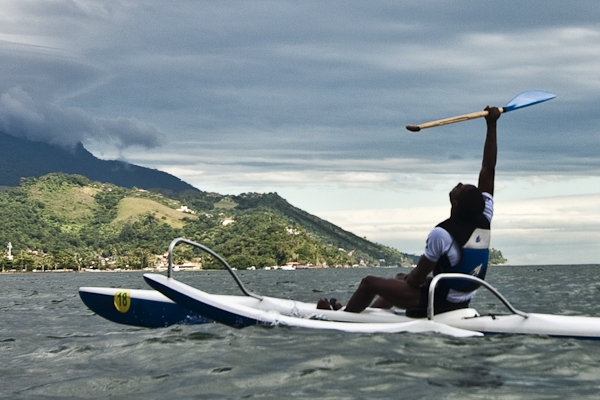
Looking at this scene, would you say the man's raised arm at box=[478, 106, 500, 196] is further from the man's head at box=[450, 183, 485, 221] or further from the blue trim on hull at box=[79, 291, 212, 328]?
the blue trim on hull at box=[79, 291, 212, 328]

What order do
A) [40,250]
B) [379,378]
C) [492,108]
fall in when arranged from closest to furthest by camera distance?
[379,378] < [492,108] < [40,250]

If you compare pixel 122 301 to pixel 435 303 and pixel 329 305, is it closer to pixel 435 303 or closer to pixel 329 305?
pixel 329 305

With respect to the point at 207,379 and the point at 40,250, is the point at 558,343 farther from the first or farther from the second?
the point at 40,250

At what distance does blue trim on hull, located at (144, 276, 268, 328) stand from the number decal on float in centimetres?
130

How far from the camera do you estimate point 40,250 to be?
7466 inches

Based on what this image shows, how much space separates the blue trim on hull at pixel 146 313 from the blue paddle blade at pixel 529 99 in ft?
15.9

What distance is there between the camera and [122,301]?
10953 millimetres

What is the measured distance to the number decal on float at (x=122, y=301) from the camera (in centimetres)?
1092

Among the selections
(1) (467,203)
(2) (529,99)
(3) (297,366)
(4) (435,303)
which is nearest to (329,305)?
(4) (435,303)

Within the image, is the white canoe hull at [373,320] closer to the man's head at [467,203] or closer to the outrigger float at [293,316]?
the outrigger float at [293,316]

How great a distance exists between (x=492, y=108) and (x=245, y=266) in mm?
142492

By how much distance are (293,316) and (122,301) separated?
2593 millimetres

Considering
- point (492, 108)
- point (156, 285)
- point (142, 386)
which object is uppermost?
point (492, 108)

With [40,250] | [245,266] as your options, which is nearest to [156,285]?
[245,266]
